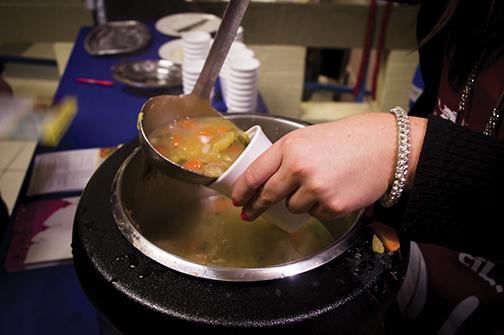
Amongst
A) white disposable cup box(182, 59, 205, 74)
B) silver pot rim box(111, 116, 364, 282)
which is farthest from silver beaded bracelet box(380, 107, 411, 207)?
white disposable cup box(182, 59, 205, 74)

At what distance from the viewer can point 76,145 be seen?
4.97ft

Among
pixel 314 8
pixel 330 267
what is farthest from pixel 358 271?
pixel 314 8

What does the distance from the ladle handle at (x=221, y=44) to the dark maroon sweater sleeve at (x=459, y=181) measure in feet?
1.46

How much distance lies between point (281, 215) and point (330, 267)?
154mm

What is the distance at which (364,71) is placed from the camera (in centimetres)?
285

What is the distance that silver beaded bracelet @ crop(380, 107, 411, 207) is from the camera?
642 mm

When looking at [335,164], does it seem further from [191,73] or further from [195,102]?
[191,73]

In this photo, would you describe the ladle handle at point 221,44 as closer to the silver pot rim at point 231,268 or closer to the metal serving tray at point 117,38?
the silver pot rim at point 231,268

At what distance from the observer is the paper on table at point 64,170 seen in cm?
130

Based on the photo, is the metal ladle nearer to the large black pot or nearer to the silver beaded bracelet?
the large black pot

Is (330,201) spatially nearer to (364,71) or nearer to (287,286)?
(287,286)

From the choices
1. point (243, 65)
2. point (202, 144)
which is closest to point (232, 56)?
point (243, 65)

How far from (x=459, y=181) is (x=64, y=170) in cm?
116

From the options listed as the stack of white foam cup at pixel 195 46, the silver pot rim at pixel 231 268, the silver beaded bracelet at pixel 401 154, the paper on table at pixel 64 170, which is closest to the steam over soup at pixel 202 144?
the silver pot rim at pixel 231 268
